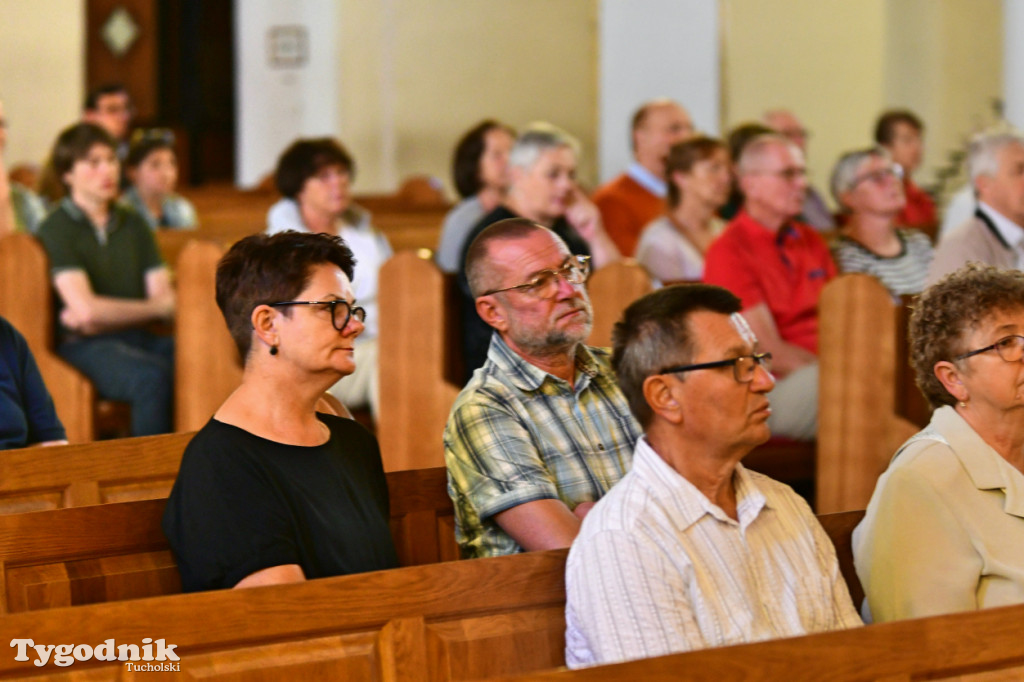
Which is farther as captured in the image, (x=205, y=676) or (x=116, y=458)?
(x=116, y=458)

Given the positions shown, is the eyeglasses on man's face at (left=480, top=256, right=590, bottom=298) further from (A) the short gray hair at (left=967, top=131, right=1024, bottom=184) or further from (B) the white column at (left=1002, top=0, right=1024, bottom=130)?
(B) the white column at (left=1002, top=0, right=1024, bottom=130)

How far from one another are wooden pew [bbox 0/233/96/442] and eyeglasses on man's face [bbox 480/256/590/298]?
2.25m

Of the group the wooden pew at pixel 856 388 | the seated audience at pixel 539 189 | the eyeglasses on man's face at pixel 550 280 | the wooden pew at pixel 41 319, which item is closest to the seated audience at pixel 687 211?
the seated audience at pixel 539 189

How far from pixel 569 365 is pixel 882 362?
1653mm

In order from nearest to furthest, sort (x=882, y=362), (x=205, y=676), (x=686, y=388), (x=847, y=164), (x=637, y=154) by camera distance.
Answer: (x=205, y=676), (x=686, y=388), (x=882, y=362), (x=847, y=164), (x=637, y=154)

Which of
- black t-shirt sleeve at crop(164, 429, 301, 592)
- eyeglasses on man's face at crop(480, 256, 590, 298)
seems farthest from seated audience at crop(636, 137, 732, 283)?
black t-shirt sleeve at crop(164, 429, 301, 592)

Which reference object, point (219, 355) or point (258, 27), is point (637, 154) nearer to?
point (219, 355)

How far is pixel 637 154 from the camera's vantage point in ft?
20.7

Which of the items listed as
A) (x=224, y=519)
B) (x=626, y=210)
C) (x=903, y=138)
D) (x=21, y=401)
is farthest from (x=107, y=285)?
(x=903, y=138)

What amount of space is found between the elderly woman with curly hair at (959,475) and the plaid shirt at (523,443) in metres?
0.51

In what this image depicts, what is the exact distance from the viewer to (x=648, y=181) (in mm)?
6137

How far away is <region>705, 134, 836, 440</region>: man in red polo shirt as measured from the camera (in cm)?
427

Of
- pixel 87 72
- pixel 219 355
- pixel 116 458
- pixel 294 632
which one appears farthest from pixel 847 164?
pixel 87 72

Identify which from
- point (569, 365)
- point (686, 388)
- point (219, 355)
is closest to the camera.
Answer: point (686, 388)
